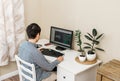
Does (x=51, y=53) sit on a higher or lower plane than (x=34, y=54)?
A: lower

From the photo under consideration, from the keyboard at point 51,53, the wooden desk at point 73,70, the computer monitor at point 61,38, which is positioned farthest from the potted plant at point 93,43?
the keyboard at point 51,53

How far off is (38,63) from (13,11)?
1194 mm

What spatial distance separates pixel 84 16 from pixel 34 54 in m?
0.94

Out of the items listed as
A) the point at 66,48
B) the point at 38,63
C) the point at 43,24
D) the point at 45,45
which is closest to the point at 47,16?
the point at 43,24

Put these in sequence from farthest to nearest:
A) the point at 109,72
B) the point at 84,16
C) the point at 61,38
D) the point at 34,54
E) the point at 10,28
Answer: the point at 10,28, the point at 61,38, the point at 84,16, the point at 34,54, the point at 109,72

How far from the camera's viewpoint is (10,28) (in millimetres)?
3094

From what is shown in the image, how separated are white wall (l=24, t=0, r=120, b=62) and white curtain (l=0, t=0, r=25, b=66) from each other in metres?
0.23

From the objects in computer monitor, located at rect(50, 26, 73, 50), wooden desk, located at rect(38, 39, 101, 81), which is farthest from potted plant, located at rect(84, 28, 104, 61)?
computer monitor, located at rect(50, 26, 73, 50)

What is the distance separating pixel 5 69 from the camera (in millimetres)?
3375

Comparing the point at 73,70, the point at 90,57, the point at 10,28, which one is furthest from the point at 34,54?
the point at 10,28

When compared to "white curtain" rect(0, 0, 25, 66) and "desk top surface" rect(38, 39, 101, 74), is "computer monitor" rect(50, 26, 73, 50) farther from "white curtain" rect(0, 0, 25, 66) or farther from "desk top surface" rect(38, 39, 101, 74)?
"white curtain" rect(0, 0, 25, 66)

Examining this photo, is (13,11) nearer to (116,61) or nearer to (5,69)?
(5,69)

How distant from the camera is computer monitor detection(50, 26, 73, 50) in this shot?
281 cm

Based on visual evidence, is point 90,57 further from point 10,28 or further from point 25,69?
point 10,28
